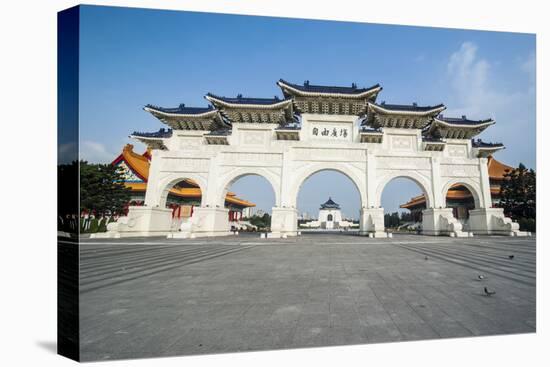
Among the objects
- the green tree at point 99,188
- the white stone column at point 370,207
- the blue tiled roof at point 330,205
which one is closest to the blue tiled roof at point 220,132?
the white stone column at point 370,207

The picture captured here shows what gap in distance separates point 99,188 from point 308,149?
13.7 meters

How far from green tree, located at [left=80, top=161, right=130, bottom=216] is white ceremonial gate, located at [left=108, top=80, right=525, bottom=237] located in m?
10.4

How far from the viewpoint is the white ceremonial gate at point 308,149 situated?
16.5 m

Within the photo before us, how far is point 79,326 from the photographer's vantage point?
314 cm

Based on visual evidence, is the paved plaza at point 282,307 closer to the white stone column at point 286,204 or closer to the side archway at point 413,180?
the white stone column at point 286,204

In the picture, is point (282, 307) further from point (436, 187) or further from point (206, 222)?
point (436, 187)

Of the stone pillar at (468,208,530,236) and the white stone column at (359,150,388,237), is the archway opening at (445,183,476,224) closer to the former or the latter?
the white stone column at (359,150,388,237)

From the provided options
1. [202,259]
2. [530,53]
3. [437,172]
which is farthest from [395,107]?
[202,259]

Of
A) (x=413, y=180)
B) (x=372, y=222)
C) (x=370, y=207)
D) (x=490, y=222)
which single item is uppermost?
(x=413, y=180)

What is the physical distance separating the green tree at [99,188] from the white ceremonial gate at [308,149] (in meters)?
10.4

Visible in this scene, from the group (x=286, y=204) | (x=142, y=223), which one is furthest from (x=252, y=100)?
(x=142, y=223)

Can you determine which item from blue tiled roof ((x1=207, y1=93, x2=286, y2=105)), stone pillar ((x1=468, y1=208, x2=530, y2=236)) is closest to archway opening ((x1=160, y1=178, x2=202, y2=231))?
blue tiled roof ((x1=207, y1=93, x2=286, y2=105))

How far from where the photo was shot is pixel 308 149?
17344mm

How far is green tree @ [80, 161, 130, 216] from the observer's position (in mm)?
3570
